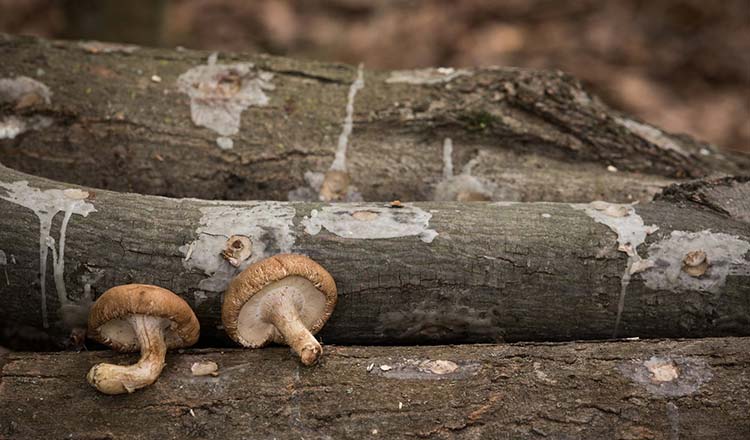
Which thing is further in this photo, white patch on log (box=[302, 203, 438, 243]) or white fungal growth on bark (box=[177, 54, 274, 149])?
white fungal growth on bark (box=[177, 54, 274, 149])

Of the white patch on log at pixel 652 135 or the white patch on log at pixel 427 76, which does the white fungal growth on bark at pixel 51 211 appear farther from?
the white patch on log at pixel 652 135

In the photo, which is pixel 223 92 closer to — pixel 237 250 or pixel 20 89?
pixel 20 89

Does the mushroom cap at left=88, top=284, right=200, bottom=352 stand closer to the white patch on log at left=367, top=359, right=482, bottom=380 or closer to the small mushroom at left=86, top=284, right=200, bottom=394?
the small mushroom at left=86, top=284, right=200, bottom=394

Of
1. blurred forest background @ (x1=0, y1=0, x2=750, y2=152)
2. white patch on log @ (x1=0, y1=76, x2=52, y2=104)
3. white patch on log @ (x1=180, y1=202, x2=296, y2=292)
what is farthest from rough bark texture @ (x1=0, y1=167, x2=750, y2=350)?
blurred forest background @ (x1=0, y1=0, x2=750, y2=152)

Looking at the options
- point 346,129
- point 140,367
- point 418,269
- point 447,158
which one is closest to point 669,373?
point 418,269

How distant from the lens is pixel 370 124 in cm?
402

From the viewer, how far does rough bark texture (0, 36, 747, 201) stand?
3855 mm

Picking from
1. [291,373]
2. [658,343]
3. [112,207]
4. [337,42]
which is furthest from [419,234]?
[337,42]

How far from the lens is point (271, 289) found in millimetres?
2898

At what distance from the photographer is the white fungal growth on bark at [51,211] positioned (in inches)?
119

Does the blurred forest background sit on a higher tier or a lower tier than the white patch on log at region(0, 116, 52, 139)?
higher

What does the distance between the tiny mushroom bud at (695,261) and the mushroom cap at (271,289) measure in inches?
59.8

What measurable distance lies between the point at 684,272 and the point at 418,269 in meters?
1.16

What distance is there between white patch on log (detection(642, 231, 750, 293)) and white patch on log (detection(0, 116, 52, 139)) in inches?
123
